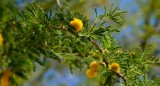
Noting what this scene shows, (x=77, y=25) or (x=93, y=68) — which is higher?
(x=77, y=25)

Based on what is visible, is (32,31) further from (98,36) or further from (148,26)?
(148,26)

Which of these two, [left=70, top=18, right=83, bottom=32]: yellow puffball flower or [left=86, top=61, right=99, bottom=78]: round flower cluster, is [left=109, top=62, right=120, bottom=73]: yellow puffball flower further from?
[left=70, top=18, right=83, bottom=32]: yellow puffball flower

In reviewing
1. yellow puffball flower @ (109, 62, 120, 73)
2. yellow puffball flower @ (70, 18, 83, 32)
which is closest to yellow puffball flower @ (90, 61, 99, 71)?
yellow puffball flower @ (109, 62, 120, 73)

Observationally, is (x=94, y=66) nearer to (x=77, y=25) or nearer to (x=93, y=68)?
(x=93, y=68)

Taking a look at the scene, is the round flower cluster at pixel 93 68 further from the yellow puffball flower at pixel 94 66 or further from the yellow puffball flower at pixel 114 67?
the yellow puffball flower at pixel 114 67

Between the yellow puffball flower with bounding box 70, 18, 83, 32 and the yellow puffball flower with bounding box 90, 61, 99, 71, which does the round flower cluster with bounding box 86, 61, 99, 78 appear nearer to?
the yellow puffball flower with bounding box 90, 61, 99, 71

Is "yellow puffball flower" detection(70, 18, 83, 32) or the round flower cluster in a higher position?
"yellow puffball flower" detection(70, 18, 83, 32)

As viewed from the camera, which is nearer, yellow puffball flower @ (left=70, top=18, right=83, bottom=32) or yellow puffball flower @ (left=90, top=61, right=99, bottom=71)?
yellow puffball flower @ (left=70, top=18, right=83, bottom=32)

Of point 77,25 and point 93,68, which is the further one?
point 93,68

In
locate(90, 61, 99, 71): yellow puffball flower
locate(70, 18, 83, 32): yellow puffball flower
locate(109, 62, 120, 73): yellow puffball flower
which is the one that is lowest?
locate(109, 62, 120, 73): yellow puffball flower

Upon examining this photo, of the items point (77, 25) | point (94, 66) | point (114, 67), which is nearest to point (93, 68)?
point (94, 66)

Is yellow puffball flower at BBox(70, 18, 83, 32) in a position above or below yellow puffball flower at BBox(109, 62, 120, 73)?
above
